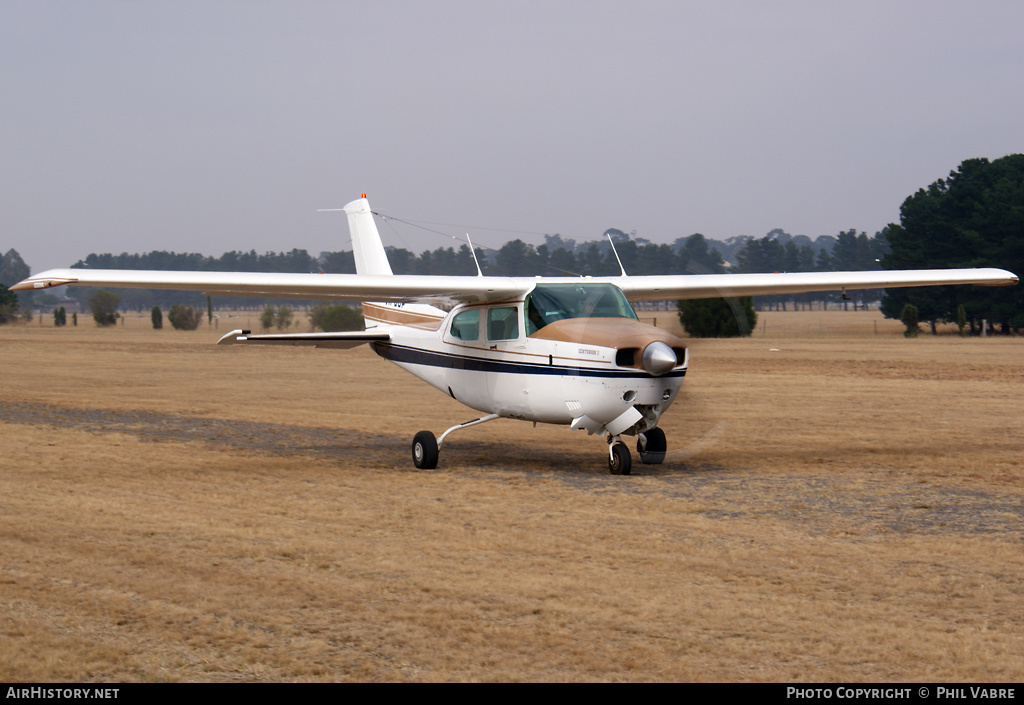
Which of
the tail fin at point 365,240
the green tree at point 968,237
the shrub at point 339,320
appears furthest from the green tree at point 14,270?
the tail fin at point 365,240

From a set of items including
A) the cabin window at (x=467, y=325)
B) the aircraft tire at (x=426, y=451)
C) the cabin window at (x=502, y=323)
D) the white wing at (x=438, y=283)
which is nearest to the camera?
the white wing at (x=438, y=283)

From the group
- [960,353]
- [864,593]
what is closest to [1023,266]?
[960,353]

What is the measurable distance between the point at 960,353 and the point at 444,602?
36.1 metres

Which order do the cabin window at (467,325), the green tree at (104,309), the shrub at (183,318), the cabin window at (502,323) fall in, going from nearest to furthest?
the cabin window at (502,323)
the cabin window at (467,325)
the shrub at (183,318)
the green tree at (104,309)

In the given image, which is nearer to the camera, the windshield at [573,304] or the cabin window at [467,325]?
the windshield at [573,304]

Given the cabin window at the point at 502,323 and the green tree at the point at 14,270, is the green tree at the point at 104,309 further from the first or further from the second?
the green tree at the point at 14,270

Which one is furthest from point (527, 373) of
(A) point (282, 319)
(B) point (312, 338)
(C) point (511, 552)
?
(A) point (282, 319)

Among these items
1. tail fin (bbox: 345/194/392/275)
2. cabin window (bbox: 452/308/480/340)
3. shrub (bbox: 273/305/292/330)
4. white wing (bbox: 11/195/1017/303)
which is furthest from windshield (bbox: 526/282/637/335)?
shrub (bbox: 273/305/292/330)

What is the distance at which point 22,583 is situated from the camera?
687 centimetres

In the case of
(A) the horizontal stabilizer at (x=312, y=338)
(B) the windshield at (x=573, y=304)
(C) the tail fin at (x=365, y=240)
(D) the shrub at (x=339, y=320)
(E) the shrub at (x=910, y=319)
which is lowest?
(E) the shrub at (x=910, y=319)

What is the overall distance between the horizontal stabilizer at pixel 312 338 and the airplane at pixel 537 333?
3 centimetres

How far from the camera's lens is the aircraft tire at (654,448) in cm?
1274

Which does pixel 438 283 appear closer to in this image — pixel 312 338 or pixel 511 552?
pixel 312 338

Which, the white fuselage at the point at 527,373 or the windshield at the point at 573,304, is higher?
the windshield at the point at 573,304
